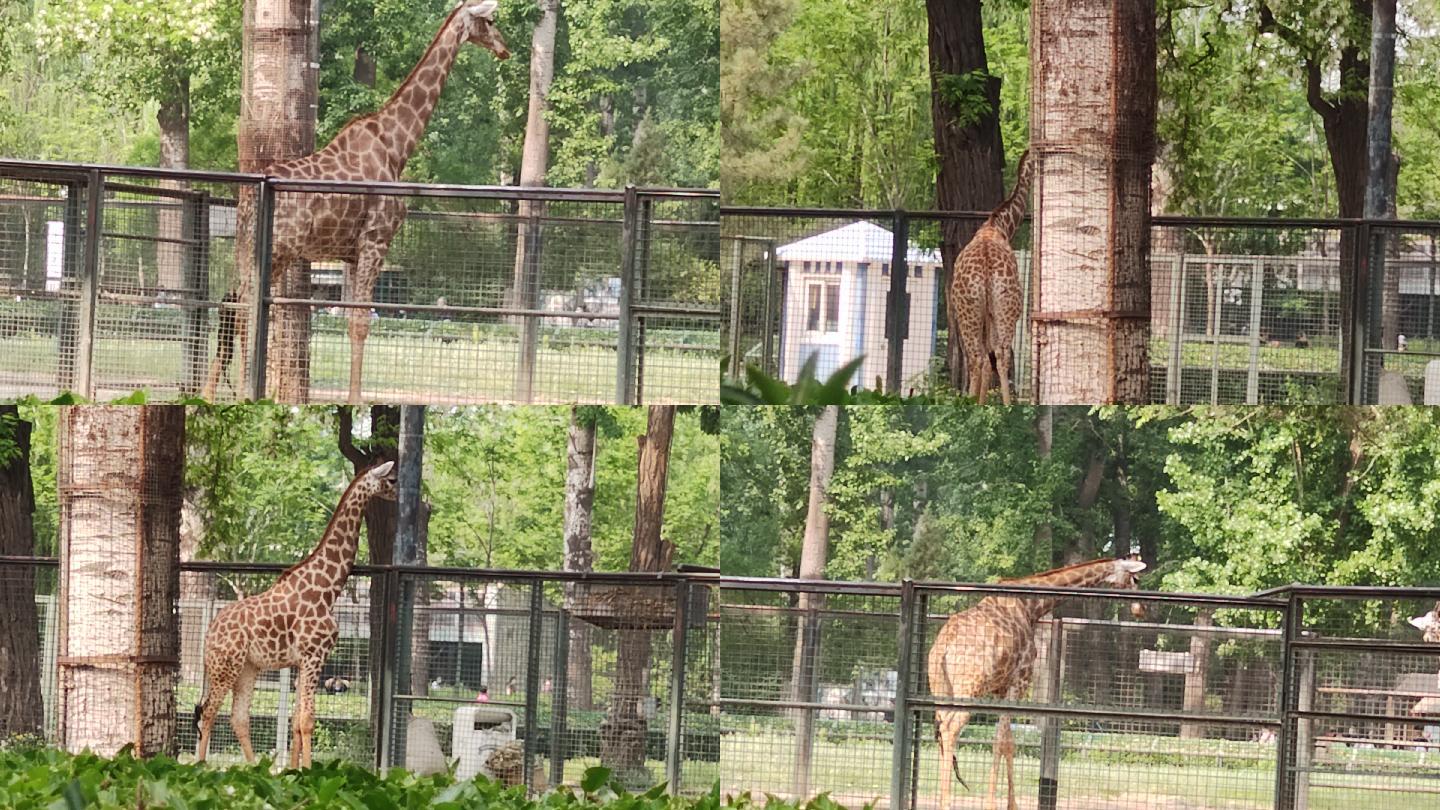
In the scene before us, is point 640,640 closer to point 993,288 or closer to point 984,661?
point 984,661

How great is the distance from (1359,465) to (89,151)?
15031 millimetres

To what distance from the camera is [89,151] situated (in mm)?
12039

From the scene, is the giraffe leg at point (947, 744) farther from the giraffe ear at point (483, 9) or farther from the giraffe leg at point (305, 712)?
the giraffe ear at point (483, 9)

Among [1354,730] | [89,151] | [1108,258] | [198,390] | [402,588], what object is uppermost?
[89,151]

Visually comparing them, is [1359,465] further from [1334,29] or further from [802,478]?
[1334,29]

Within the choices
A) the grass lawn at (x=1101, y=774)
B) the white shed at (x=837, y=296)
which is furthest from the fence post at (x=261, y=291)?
the white shed at (x=837, y=296)

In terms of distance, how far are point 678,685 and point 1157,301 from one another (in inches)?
202

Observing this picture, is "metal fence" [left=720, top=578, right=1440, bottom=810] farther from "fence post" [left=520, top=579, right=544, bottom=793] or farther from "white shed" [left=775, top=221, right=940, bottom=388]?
"white shed" [left=775, top=221, right=940, bottom=388]

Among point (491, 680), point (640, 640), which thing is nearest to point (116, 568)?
point (491, 680)

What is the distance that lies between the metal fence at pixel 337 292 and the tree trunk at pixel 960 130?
165 cm

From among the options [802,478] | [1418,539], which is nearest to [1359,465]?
[1418,539]

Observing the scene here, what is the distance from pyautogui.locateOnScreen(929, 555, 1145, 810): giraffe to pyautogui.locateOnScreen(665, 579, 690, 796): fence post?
1868mm

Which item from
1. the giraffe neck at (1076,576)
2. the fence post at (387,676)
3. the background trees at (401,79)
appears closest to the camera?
the fence post at (387,676)

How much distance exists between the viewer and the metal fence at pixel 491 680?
8.83 meters
